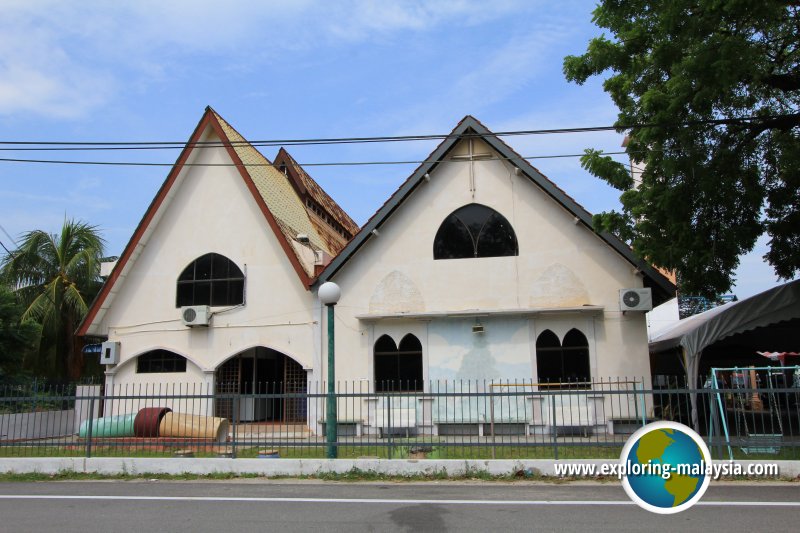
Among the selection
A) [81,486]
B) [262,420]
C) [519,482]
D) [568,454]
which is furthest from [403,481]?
[262,420]

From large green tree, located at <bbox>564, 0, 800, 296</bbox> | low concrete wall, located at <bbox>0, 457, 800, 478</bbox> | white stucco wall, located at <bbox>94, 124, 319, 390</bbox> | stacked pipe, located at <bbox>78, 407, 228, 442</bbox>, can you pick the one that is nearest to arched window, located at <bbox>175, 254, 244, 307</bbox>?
white stucco wall, located at <bbox>94, 124, 319, 390</bbox>

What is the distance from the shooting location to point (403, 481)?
392 inches

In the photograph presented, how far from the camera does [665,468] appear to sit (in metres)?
8.74

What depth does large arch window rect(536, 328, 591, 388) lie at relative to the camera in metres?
16.0

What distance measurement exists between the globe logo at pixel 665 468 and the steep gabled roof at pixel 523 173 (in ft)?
20.8

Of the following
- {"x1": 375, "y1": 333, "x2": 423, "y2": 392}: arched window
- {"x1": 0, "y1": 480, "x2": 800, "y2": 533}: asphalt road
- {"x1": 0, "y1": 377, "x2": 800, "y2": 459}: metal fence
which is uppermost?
{"x1": 375, "y1": 333, "x2": 423, "y2": 392}: arched window

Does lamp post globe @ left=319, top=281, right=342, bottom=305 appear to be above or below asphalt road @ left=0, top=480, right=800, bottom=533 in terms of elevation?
above

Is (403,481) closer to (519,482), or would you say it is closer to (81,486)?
(519,482)

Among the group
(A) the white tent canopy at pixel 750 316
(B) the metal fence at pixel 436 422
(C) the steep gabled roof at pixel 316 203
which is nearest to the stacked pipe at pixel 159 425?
(B) the metal fence at pixel 436 422

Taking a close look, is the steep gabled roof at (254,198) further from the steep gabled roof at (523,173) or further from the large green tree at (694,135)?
the large green tree at (694,135)

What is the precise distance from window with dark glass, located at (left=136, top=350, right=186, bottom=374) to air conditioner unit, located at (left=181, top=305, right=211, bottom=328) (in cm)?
121

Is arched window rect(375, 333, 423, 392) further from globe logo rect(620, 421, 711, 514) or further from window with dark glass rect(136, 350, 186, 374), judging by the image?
globe logo rect(620, 421, 711, 514)

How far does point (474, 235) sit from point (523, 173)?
2.05 meters

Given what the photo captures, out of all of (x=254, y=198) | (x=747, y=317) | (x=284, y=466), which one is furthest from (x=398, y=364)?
(x=747, y=317)
